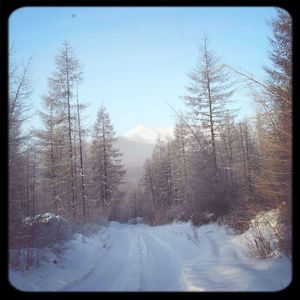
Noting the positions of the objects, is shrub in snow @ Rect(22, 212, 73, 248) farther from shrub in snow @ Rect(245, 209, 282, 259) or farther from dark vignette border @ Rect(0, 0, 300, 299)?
shrub in snow @ Rect(245, 209, 282, 259)

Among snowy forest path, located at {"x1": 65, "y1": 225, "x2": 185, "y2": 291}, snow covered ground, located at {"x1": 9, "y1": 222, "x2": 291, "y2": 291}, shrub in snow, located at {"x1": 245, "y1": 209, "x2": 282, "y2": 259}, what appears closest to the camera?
snow covered ground, located at {"x1": 9, "y1": 222, "x2": 291, "y2": 291}

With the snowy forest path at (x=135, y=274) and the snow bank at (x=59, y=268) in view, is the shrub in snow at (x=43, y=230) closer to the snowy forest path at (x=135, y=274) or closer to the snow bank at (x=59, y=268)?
the snow bank at (x=59, y=268)

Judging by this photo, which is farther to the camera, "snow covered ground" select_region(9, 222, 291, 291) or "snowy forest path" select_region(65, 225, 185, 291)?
"snowy forest path" select_region(65, 225, 185, 291)

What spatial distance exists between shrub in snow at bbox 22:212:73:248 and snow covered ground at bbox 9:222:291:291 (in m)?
0.32

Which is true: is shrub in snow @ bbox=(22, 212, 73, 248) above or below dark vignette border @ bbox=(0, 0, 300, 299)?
below

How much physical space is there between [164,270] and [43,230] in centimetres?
320

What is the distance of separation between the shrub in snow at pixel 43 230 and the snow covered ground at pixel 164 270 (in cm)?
32

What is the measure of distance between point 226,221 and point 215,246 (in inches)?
111

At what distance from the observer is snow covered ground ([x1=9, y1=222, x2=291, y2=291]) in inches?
245

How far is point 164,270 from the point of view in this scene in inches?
376

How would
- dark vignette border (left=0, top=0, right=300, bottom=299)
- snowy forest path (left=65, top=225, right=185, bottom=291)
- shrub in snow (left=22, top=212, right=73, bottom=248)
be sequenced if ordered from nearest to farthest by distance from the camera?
1. dark vignette border (left=0, top=0, right=300, bottom=299)
2. snowy forest path (left=65, top=225, right=185, bottom=291)
3. shrub in snow (left=22, top=212, right=73, bottom=248)

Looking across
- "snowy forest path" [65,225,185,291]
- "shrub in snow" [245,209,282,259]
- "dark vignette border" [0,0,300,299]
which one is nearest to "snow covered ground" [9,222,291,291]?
"snowy forest path" [65,225,185,291]

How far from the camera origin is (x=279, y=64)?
10.9 meters
